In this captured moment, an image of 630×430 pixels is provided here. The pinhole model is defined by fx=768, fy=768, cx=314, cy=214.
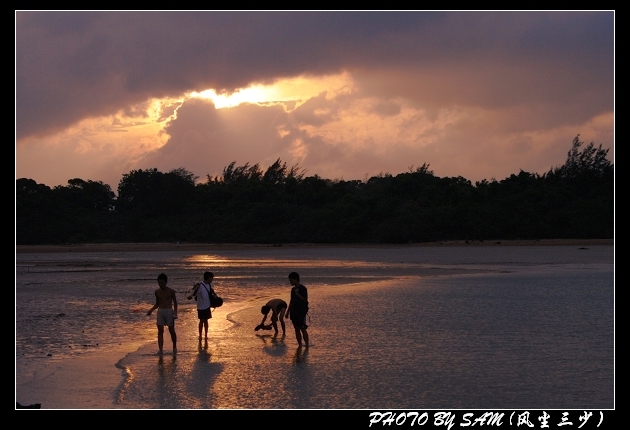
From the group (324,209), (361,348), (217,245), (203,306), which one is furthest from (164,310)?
(324,209)

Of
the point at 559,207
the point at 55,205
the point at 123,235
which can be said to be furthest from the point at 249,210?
the point at 559,207

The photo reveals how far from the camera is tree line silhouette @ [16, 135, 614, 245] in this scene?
80.4 metres

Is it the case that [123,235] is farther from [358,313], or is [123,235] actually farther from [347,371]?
[347,371]

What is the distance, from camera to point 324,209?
90.6 m

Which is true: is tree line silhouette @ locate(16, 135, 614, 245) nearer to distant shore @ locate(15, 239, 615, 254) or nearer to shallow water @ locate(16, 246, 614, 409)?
distant shore @ locate(15, 239, 615, 254)

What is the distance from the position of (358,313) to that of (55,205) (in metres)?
77.9

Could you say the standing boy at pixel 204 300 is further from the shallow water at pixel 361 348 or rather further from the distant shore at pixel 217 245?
the distant shore at pixel 217 245

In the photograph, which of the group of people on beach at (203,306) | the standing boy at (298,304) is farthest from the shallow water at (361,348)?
the standing boy at (298,304)

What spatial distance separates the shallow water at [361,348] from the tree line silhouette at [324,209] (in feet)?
181

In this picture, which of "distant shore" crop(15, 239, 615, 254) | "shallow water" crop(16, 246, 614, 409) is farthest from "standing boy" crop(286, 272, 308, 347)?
"distant shore" crop(15, 239, 615, 254)

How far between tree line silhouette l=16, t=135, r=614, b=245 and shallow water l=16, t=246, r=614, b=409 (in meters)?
55.3

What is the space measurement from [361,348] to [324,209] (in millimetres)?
76989
